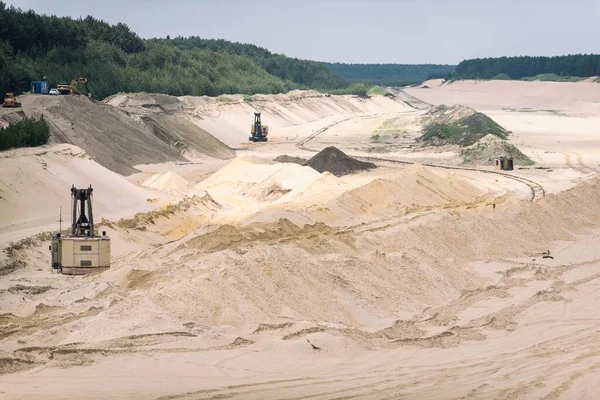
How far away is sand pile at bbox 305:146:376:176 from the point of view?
59938mm

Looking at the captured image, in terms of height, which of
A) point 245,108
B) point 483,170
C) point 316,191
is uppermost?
point 245,108

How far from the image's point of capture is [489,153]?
68938 mm

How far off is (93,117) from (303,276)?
39967 millimetres

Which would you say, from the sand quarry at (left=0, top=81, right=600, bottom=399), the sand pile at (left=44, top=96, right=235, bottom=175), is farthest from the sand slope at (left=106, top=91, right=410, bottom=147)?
the sand quarry at (left=0, top=81, right=600, bottom=399)

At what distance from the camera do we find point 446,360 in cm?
2292

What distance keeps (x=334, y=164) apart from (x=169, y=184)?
13183mm

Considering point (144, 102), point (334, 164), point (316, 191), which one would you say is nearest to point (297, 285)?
point (316, 191)

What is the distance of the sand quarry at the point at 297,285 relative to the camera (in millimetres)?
20938

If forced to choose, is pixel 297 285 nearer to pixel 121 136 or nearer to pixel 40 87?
pixel 121 136

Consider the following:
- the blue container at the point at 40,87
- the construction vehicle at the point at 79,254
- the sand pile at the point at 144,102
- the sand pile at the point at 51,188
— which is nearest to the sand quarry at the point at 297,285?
the sand pile at the point at 51,188

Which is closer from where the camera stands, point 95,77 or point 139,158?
point 139,158

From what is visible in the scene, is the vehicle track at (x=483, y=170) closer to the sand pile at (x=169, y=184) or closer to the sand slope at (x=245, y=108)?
the sand slope at (x=245, y=108)

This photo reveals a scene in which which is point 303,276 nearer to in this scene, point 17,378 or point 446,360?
point 446,360

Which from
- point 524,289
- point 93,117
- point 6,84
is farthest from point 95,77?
point 524,289
